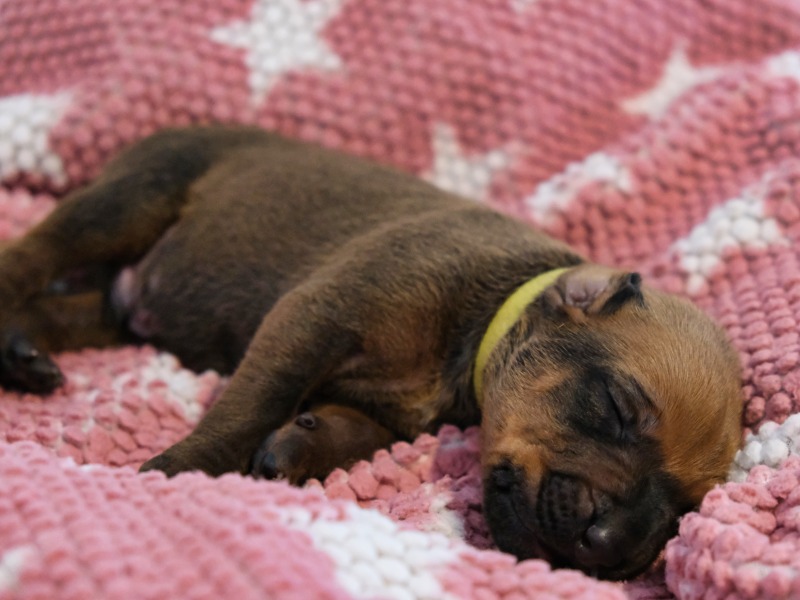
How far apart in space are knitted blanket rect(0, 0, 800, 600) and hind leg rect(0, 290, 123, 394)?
8cm

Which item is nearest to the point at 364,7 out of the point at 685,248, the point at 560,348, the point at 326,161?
the point at 326,161

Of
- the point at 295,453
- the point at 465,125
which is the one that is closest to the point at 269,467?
the point at 295,453

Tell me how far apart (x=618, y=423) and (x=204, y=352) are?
1710 mm

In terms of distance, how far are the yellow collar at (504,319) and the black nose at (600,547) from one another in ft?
2.33

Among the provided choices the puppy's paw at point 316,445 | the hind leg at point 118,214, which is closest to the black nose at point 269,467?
the puppy's paw at point 316,445

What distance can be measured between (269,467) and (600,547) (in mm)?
985

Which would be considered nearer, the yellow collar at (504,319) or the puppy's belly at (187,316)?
the yellow collar at (504,319)

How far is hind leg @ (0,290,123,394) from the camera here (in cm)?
329

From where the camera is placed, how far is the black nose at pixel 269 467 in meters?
2.68

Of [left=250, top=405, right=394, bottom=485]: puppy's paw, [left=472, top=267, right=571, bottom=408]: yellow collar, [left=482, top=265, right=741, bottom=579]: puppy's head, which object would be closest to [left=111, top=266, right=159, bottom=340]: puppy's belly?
[left=250, top=405, right=394, bottom=485]: puppy's paw

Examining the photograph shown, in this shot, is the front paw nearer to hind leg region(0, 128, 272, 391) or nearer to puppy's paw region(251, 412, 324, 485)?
puppy's paw region(251, 412, 324, 485)

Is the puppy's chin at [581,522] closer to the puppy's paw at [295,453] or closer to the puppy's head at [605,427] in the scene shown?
the puppy's head at [605,427]

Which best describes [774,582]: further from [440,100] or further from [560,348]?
[440,100]

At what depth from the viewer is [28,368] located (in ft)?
10.8
